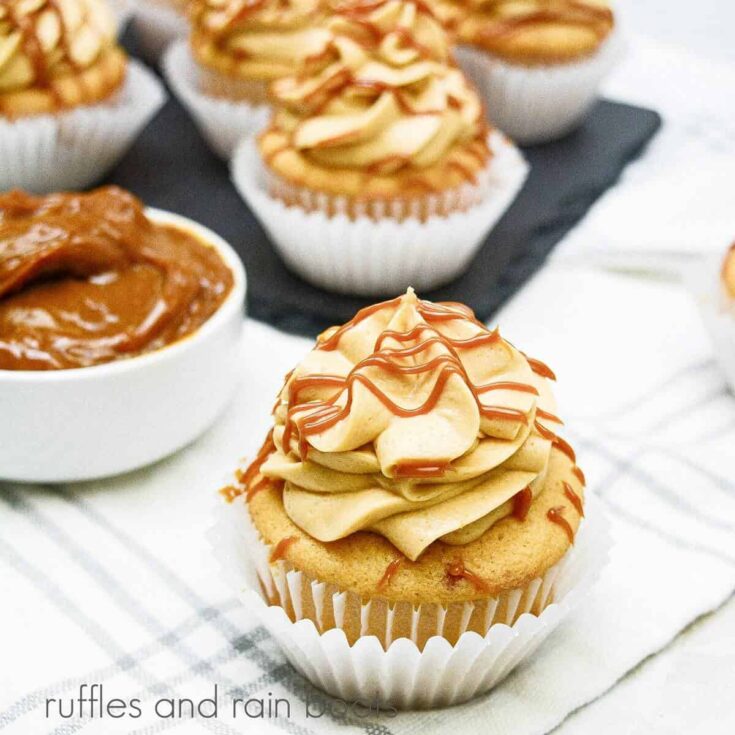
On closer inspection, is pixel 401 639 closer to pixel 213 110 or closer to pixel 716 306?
pixel 716 306

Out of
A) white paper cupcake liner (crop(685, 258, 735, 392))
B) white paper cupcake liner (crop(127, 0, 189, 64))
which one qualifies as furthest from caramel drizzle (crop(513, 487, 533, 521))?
white paper cupcake liner (crop(127, 0, 189, 64))

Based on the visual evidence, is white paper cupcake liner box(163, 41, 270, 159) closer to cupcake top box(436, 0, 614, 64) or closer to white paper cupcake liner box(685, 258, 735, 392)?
cupcake top box(436, 0, 614, 64)

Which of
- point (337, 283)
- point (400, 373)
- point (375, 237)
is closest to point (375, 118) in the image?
point (375, 237)

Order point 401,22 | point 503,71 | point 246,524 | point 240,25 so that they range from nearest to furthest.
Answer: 1. point 246,524
2. point 401,22
3. point 240,25
4. point 503,71

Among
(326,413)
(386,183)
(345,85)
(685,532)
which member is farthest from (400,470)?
(345,85)

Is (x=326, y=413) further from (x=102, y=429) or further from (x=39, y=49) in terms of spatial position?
(x=39, y=49)

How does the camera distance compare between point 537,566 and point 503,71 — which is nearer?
point 537,566
